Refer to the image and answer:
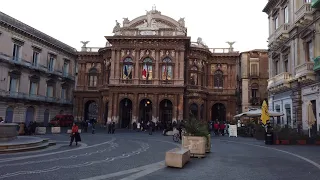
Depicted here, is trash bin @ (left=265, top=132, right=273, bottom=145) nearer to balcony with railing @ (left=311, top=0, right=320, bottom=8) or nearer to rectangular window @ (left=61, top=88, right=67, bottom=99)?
balcony with railing @ (left=311, top=0, right=320, bottom=8)

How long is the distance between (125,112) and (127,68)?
6403 mm

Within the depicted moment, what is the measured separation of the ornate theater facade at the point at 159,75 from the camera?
38.9m

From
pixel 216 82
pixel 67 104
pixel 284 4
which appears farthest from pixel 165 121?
pixel 284 4

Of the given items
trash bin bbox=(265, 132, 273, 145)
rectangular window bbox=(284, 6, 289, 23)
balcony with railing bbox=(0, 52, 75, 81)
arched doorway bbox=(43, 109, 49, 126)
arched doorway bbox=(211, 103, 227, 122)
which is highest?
rectangular window bbox=(284, 6, 289, 23)

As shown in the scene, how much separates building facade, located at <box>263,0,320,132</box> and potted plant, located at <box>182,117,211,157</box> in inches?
456

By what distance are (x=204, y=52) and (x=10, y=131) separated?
32.6 m

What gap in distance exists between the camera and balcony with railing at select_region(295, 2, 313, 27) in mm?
21047

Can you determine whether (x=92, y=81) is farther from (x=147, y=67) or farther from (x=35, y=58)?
(x=147, y=67)

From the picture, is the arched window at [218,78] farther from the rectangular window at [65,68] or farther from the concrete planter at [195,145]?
the concrete planter at [195,145]

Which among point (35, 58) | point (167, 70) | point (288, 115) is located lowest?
point (288, 115)

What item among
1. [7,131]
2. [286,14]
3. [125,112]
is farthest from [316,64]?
[125,112]

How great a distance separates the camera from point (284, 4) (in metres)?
26.2

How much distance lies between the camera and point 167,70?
39688mm

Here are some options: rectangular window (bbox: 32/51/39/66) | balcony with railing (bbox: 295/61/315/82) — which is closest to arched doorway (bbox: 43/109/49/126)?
rectangular window (bbox: 32/51/39/66)
